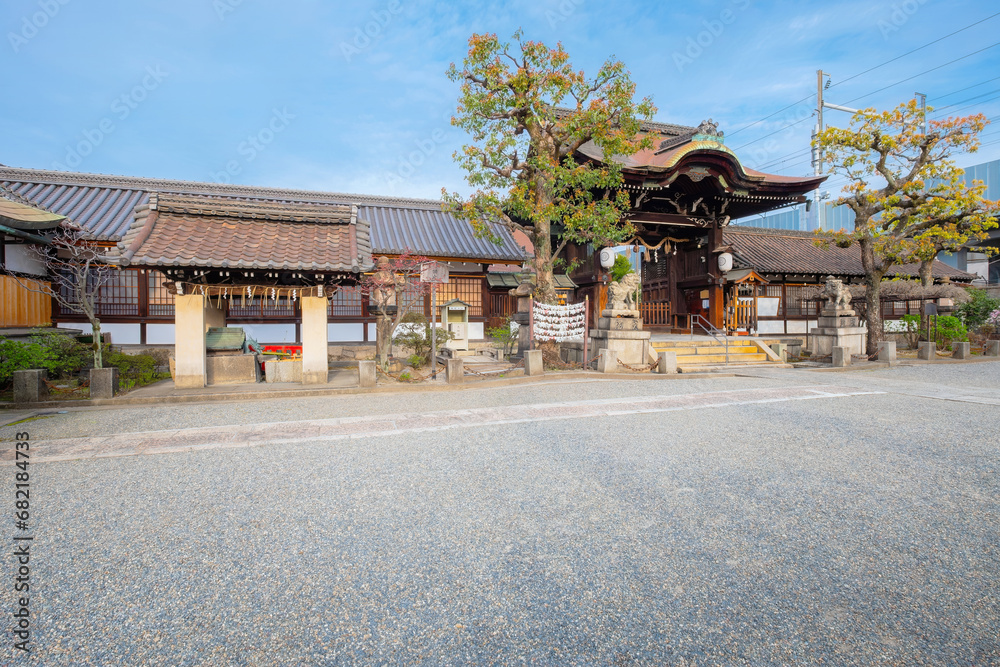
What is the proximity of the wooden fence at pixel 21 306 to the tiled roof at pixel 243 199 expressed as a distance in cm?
216

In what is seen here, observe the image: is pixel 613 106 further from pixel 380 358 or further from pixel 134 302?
pixel 134 302

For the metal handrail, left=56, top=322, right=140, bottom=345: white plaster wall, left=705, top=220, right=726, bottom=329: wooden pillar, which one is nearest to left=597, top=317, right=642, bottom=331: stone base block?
the metal handrail

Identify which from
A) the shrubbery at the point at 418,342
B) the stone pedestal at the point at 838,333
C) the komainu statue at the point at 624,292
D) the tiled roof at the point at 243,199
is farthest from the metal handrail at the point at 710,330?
the shrubbery at the point at 418,342

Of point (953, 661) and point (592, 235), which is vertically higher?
point (592, 235)

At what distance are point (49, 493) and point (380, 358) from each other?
7261mm

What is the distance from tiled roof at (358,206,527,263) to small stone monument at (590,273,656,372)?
15.8ft

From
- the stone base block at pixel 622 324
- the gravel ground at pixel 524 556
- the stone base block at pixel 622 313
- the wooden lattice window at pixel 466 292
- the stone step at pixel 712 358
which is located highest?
the wooden lattice window at pixel 466 292

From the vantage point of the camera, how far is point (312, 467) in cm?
453

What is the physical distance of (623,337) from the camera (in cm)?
1163

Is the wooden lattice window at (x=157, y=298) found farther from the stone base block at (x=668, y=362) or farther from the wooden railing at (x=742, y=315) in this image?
the wooden railing at (x=742, y=315)

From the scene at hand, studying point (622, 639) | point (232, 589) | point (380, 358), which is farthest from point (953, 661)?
point (380, 358)

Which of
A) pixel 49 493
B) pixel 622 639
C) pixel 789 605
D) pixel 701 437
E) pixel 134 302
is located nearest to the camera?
pixel 622 639

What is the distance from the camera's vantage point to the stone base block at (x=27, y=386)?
7500mm

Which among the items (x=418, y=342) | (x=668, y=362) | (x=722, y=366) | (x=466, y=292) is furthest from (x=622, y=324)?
(x=466, y=292)
